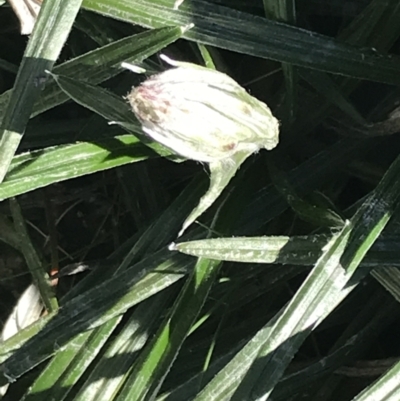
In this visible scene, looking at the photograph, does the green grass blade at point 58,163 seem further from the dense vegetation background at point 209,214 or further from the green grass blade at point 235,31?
the green grass blade at point 235,31

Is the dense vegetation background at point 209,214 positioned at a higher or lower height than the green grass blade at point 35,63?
lower

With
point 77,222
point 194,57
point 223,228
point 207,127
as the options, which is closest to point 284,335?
point 223,228

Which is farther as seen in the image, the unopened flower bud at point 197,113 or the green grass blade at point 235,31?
the green grass blade at point 235,31

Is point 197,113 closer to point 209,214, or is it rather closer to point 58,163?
point 58,163

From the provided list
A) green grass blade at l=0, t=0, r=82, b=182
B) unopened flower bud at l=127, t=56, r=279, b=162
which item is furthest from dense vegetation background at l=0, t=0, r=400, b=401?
unopened flower bud at l=127, t=56, r=279, b=162

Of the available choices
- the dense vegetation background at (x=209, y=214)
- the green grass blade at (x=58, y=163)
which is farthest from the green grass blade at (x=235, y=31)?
the green grass blade at (x=58, y=163)

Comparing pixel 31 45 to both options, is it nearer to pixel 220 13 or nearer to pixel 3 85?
pixel 220 13
